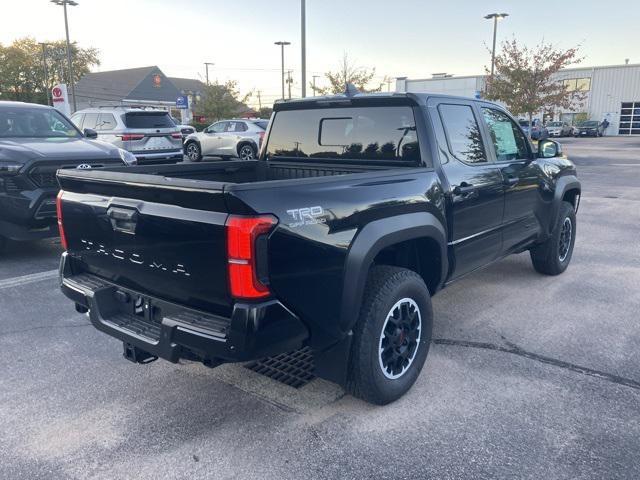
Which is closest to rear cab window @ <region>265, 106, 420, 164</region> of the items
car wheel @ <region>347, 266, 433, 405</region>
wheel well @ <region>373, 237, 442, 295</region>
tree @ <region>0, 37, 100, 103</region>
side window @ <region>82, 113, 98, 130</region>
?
wheel well @ <region>373, 237, 442, 295</region>

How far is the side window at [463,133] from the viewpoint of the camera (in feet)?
13.1

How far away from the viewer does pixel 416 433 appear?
298cm

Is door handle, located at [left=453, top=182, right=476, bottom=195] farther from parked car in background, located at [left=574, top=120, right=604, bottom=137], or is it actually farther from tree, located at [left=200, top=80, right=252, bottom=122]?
parked car in background, located at [left=574, top=120, right=604, bottom=137]

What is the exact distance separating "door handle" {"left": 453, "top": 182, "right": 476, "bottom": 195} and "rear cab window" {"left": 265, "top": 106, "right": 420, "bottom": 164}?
1.20ft

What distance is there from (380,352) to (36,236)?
4.72 metres

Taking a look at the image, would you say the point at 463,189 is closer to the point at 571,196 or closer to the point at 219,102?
the point at 571,196

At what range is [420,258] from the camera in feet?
12.5

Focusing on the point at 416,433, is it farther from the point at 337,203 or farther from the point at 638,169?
the point at 638,169

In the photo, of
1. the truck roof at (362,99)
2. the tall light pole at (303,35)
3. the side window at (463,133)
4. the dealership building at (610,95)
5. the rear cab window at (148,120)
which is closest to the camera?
the truck roof at (362,99)

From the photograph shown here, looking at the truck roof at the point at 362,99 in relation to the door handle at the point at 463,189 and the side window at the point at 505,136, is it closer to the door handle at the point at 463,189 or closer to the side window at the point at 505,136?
the side window at the point at 505,136

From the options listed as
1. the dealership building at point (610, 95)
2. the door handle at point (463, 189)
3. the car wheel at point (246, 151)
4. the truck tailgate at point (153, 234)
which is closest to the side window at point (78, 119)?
the car wheel at point (246, 151)

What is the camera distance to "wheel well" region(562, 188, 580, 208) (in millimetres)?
5969

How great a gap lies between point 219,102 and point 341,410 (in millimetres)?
38627

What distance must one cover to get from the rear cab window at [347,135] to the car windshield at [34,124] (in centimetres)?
446
